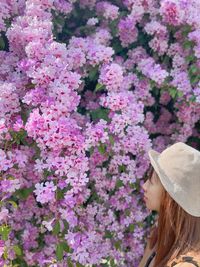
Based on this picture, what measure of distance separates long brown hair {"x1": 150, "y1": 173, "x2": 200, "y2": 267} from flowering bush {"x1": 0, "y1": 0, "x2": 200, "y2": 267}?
47cm

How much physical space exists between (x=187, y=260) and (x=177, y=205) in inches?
8.0

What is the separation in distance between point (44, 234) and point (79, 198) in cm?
40

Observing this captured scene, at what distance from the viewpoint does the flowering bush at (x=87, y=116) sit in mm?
2615

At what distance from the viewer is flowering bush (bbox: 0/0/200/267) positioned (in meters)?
2.62

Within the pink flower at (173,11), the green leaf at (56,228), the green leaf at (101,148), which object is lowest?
the green leaf at (56,228)

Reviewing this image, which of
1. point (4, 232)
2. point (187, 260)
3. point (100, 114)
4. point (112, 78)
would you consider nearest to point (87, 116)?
point (100, 114)

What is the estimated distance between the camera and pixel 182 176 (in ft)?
7.21

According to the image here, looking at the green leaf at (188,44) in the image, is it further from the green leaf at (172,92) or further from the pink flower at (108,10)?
the pink flower at (108,10)

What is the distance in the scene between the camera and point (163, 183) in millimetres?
2186

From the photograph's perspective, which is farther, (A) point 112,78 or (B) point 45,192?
(A) point 112,78

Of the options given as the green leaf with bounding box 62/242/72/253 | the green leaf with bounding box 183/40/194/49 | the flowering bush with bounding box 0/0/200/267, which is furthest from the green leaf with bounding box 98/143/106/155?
the green leaf with bounding box 183/40/194/49

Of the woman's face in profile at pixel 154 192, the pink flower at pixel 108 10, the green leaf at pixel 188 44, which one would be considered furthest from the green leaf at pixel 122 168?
the pink flower at pixel 108 10

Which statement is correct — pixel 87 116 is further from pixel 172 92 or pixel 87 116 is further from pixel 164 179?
pixel 164 179

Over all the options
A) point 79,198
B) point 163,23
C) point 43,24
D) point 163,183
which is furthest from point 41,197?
point 163,23
